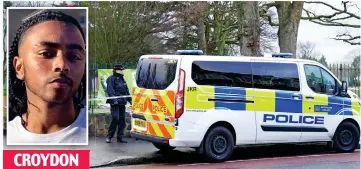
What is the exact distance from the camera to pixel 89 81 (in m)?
7.15

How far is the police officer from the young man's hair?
65.2 inches

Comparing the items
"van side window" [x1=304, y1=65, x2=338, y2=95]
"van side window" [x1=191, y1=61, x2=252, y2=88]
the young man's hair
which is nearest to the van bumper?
"van side window" [x1=191, y1=61, x2=252, y2=88]

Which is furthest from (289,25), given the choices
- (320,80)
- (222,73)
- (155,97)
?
(155,97)

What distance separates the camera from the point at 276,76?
8.40 metres

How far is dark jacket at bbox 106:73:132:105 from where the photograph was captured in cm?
849

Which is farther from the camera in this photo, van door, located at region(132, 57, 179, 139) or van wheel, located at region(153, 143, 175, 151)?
van wheel, located at region(153, 143, 175, 151)

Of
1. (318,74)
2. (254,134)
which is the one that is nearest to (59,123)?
(254,134)

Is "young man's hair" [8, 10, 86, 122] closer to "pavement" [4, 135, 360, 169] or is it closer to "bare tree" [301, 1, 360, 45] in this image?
"pavement" [4, 135, 360, 169]

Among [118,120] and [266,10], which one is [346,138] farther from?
[118,120]

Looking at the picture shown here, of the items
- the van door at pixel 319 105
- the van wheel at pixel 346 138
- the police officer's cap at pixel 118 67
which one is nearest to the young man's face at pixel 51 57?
the police officer's cap at pixel 118 67

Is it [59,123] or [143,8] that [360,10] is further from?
[59,123]

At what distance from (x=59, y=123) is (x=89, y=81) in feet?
2.09

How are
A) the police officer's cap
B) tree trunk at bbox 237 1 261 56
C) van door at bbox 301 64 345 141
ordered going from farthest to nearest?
van door at bbox 301 64 345 141 → tree trunk at bbox 237 1 261 56 → the police officer's cap

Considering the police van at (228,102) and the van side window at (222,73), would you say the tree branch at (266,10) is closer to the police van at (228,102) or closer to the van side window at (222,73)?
the police van at (228,102)
